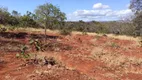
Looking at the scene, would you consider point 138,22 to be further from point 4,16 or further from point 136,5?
point 4,16

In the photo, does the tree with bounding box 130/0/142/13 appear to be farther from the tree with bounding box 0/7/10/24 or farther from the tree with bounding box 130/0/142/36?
the tree with bounding box 0/7/10/24

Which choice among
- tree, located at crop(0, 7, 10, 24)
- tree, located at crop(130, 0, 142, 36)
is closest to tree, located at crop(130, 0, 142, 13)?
tree, located at crop(130, 0, 142, 36)

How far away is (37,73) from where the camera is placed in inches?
348

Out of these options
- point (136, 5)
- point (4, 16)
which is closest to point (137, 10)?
point (136, 5)

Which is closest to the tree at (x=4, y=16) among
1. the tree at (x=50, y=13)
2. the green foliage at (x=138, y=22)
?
the tree at (x=50, y=13)

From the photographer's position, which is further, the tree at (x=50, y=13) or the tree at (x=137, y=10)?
the tree at (x=137, y=10)

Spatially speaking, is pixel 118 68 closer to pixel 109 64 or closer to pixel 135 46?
pixel 109 64

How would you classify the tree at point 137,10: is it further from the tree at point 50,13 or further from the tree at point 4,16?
the tree at point 4,16

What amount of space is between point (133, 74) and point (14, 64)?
16.4 ft

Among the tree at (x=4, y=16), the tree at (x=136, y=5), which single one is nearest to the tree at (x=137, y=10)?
the tree at (x=136, y=5)

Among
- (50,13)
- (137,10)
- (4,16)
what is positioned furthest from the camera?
(4,16)

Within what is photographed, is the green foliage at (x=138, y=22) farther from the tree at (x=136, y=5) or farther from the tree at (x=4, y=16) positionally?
the tree at (x=4, y=16)

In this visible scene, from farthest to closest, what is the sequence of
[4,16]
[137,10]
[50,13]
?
[4,16], [137,10], [50,13]

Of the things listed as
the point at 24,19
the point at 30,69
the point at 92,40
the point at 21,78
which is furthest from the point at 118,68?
the point at 24,19
